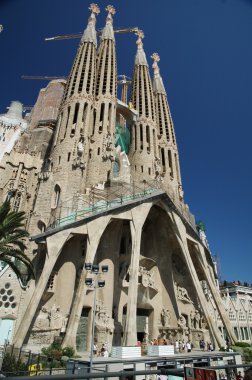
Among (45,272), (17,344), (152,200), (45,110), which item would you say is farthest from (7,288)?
(45,110)

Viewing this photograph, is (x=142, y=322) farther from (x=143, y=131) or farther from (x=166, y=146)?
(x=143, y=131)

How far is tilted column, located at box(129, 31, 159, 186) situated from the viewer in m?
35.9

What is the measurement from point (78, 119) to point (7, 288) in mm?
19013

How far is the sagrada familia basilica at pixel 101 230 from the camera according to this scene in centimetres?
2045

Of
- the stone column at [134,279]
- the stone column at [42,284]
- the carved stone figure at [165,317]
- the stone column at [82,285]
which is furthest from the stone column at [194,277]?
the stone column at [42,284]

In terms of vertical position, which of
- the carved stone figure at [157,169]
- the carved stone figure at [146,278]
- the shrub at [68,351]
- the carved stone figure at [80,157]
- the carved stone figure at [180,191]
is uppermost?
the carved stone figure at [157,169]

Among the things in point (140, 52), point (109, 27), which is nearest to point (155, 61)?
point (140, 52)

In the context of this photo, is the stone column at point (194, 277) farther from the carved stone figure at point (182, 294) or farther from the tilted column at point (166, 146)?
the tilted column at point (166, 146)

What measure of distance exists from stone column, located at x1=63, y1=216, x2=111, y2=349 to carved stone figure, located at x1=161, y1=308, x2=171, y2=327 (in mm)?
9864

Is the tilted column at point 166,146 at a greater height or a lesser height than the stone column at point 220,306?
greater

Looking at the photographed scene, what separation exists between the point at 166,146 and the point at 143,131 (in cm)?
420

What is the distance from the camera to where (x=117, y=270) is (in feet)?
82.5

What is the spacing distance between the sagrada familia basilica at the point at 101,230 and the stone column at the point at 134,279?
0.07 metres

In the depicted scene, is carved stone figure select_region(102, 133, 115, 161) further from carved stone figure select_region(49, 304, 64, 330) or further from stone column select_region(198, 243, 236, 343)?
carved stone figure select_region(49, 304, 64, 330)
